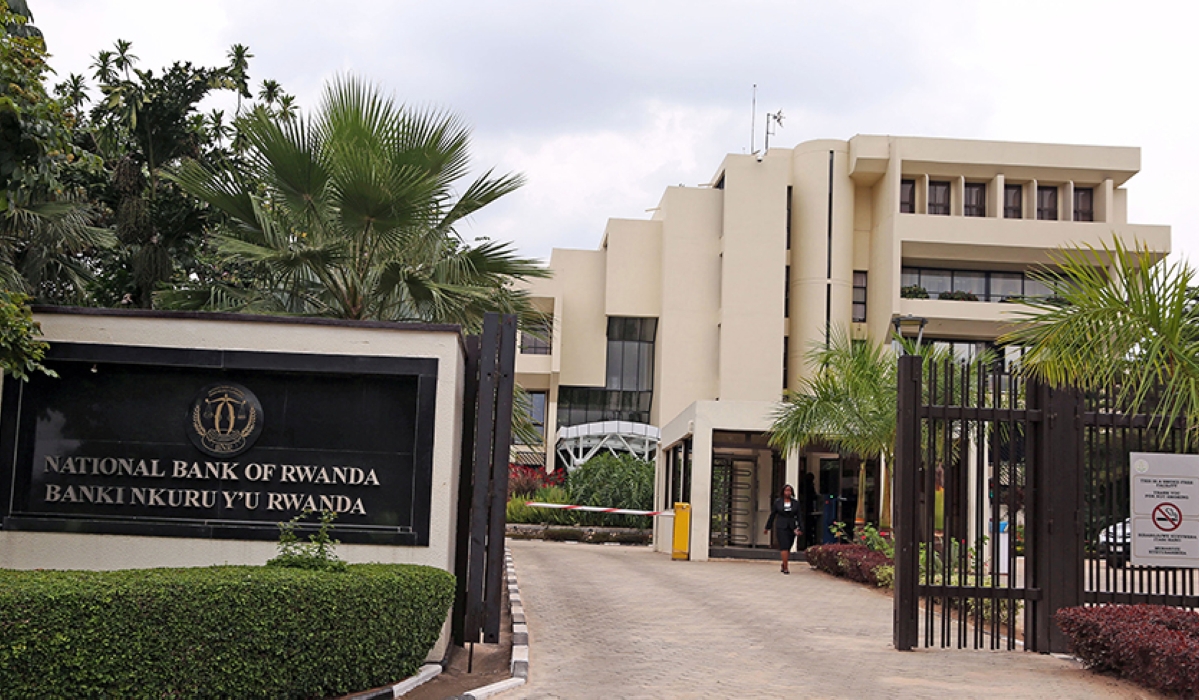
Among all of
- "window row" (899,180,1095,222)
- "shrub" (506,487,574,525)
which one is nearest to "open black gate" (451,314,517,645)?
"shrub" (506,487,574,525)

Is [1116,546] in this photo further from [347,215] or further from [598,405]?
[598,405]

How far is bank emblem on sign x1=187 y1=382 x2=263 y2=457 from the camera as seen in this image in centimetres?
909

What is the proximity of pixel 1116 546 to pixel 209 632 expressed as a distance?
25.7ft

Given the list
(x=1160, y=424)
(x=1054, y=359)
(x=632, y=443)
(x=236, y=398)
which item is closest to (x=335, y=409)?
(x=236, y=398)

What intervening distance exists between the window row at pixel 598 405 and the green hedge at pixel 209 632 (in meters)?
38.5

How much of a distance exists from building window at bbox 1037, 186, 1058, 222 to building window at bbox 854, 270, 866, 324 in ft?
22.0

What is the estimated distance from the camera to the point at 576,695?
819cm

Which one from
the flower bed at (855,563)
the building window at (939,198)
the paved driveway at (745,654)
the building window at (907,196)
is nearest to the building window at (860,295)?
the building window at (907,196)

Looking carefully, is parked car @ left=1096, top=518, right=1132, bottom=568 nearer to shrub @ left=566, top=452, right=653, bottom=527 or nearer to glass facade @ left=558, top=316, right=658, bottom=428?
shrub @ left=566, top=452, right=653, bottom=527

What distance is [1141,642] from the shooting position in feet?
28.9

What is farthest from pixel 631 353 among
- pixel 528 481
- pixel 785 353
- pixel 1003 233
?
pixel 1003 233

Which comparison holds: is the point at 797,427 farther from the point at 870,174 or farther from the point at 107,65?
the point at 870,174

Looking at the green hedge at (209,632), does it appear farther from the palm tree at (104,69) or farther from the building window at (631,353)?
the building window at (631,353)

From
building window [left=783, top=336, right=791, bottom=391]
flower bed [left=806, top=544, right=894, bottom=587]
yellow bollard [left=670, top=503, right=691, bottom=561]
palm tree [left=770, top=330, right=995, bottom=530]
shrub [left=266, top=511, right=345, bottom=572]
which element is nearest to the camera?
shrub [left=266, top=511, right=345, bottom=572]
